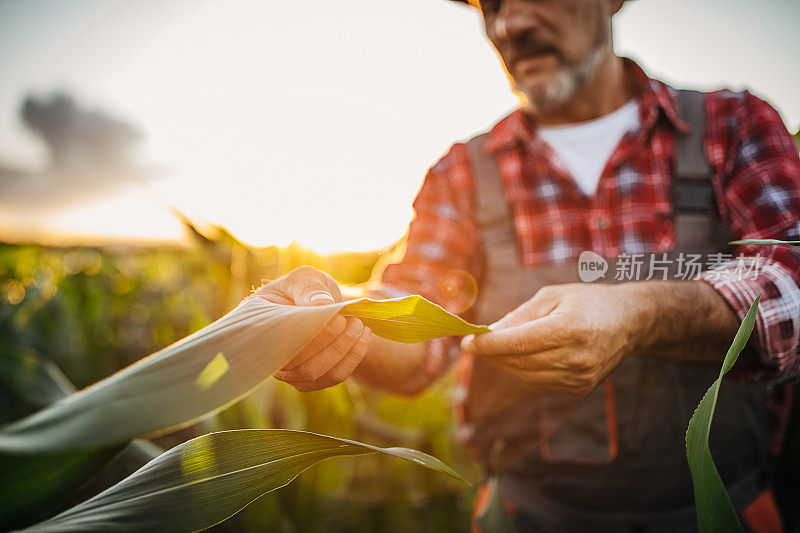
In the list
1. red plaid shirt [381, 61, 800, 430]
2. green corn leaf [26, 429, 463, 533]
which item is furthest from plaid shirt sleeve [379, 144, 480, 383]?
green corn leaf [26, 429, 463, 533]

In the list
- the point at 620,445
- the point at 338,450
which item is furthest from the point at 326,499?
the point at 338,450

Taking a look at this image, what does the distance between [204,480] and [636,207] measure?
2.55 feet

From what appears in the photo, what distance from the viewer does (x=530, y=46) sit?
2.58 feet

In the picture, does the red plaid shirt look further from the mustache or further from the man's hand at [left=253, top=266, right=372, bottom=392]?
the man's hand at [left=253, top=266, right=372, bottom=392]

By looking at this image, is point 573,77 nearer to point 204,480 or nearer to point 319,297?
point 319,297

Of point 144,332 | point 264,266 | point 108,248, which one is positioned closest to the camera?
point 264,266

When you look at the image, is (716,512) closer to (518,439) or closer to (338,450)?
(338,450)

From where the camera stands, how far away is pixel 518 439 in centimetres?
80

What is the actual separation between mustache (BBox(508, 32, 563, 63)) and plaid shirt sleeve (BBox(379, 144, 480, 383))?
22 centimetres

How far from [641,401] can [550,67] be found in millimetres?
629

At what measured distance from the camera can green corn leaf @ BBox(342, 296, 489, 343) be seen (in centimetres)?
28

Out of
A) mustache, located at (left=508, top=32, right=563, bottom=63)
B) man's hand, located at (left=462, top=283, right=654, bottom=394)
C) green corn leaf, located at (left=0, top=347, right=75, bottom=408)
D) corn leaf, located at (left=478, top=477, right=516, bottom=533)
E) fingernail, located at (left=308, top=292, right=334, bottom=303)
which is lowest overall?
corn leaf, located at (left=478, top=477, right=516, bottom=533)

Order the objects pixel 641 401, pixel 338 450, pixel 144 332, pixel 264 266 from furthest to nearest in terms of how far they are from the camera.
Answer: pixel 144 332 → pixel 264 266 → pixel 641 401 → pixel 338 450

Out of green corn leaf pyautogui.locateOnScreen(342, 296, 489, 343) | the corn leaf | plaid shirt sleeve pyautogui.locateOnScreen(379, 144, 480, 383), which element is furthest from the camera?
plaid shirt sleeve pyautogui.locateOnScreen(379, 144, 480, 383)
